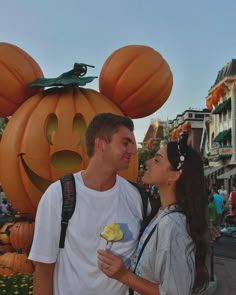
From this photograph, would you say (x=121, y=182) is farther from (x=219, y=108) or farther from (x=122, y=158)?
(x=219, y=108)

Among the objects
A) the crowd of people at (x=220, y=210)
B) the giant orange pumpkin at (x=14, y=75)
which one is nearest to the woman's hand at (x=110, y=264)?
the giant orange pumpkin at (x=14, y=75)

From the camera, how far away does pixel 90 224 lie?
184 centimetres

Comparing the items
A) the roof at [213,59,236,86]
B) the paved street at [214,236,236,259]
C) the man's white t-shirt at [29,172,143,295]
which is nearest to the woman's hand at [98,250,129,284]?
the man's white t-shirt at [29,172,143,295]

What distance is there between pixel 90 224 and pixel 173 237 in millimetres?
373

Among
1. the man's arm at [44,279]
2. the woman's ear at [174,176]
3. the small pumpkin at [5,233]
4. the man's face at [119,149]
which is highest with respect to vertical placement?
the man's face at [119,149]

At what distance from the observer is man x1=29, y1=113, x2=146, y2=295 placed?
5.98 ft

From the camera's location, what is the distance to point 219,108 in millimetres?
30688

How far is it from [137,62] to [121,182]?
2.48 metres

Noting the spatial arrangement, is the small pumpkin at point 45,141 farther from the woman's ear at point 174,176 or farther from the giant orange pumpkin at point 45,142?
the woman's ear at point 174,176

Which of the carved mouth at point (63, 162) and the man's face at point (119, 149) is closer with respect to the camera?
the man's face at point (119, 149)

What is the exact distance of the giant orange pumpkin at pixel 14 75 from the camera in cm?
436

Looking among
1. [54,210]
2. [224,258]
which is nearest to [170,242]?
[54,210]

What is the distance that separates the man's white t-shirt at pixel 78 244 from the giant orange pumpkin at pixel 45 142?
2365mm

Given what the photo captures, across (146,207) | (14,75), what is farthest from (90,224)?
(14,75)
